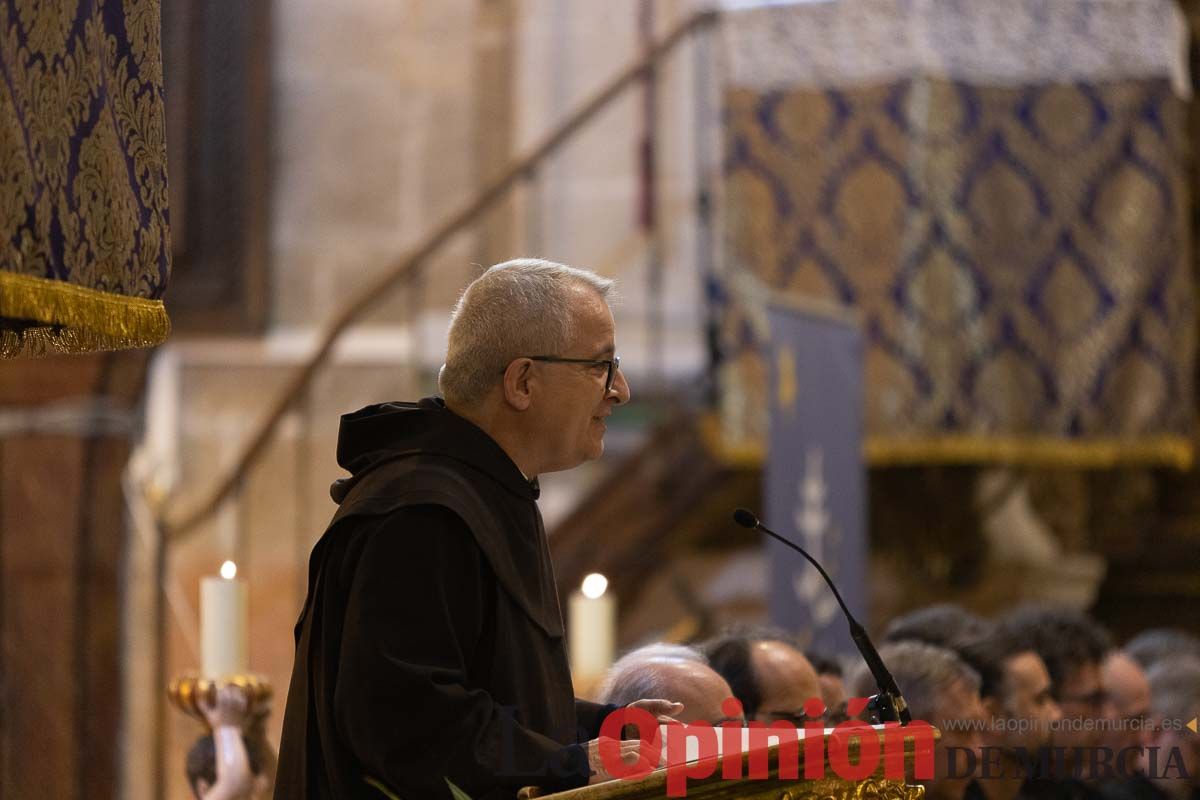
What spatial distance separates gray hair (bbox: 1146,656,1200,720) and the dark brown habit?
237 cm

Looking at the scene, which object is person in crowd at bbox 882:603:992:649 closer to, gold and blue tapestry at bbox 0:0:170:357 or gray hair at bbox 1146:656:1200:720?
gray hair at bbox 1146:656:1200:720

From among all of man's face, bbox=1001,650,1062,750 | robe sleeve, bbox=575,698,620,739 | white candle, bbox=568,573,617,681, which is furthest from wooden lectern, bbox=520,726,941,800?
white candle, bbox=568,573,617,681

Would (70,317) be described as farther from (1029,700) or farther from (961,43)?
(961,43)

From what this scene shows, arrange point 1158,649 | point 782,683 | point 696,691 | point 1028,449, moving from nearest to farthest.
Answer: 1. point 696,691
2. point 782,683
3. point 1158,649
4. point 1028,449

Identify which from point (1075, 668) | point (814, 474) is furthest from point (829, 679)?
point (814, 474)

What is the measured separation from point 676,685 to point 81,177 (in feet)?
4.04

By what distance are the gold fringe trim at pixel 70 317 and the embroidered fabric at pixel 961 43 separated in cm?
530

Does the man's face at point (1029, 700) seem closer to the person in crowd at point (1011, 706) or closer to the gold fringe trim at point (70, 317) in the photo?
the person in crowd at point (1011, 706)

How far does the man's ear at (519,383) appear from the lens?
101 inches

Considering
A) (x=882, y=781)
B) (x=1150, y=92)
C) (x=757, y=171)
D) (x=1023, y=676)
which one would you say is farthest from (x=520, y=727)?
(x=1150, y=92)

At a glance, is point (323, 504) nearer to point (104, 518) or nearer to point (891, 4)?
point (104, 518)

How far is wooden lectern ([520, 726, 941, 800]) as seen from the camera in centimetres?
211

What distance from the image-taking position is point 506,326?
2580 mm

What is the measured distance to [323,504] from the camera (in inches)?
306
